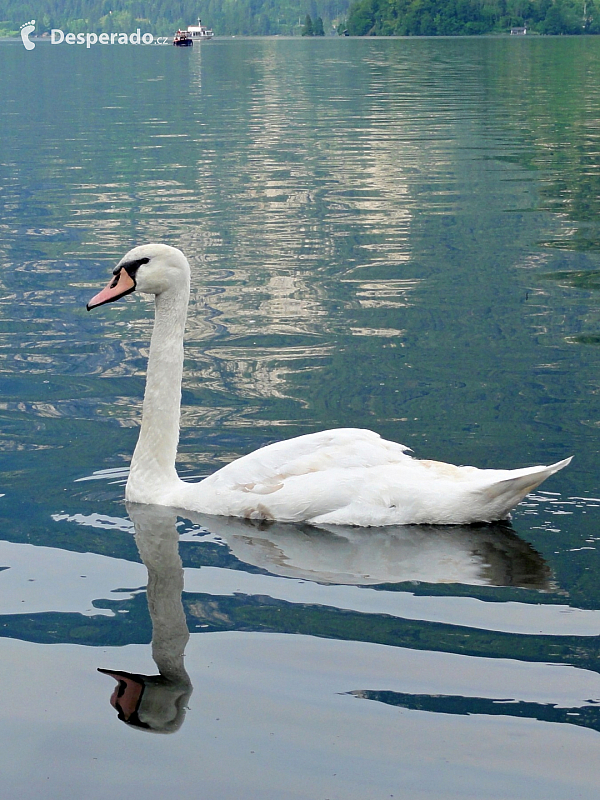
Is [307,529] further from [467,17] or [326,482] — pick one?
[467,17]

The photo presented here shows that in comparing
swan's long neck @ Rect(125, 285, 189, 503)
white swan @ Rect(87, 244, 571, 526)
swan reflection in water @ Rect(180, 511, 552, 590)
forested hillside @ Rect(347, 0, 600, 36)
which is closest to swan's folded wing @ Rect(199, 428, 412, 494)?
white swan @ Rect(87, 244, 571, 526)

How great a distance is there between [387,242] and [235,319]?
5.16m

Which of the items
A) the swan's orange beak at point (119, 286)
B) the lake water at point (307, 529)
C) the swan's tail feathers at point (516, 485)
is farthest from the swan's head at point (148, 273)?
the swan's tail feathers at point (516, 485)

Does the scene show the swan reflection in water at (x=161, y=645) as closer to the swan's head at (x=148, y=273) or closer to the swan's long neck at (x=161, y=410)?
the swan's long neck at (x=161, y=410)

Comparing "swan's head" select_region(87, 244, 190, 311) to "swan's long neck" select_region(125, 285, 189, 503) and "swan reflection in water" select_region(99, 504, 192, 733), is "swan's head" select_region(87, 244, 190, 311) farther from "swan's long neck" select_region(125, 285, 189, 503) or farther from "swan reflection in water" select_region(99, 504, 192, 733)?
"swan reflection in water" select_region(99, 504, 192, 733)

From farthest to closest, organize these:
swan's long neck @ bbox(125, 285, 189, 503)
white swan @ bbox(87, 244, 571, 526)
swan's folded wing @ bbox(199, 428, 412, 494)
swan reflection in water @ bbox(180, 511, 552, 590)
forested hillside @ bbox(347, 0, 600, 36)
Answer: forested hillside @ bbox(347, 0, 600, 36) → swan's long neck @ bbox(125, 285, 189, 503) → swan's folded wing @ bbox(199, 428, 412, 494) → white swan @ bbox(87, 244, 571, 526) → swan reflection in water @ bbox(180, 511, 552, 590)

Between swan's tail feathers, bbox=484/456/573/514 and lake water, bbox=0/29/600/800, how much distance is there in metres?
0.25

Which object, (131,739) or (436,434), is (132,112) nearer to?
(436,434)

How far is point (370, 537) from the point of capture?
24.1 feet

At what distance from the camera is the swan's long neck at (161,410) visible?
815cm

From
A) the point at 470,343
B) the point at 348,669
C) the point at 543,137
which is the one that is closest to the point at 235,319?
the point at 470,343

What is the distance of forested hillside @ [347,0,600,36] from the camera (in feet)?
599

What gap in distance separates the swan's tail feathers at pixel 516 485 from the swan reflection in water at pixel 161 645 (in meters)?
1.92

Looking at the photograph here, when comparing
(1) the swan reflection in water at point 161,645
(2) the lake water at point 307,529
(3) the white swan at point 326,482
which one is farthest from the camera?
(3) the white swan at point 326,482
